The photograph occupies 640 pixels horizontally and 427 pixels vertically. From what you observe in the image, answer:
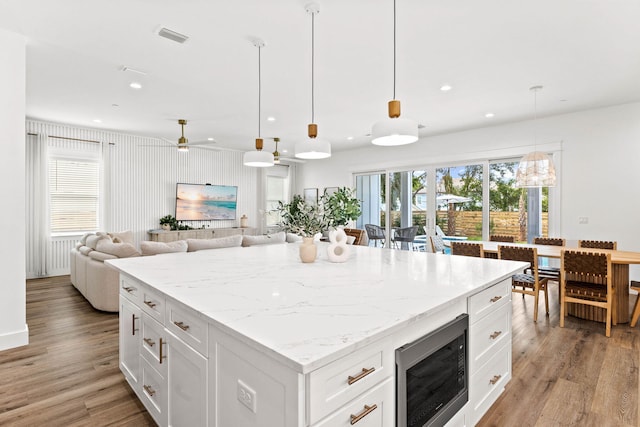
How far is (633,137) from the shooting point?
471 cm

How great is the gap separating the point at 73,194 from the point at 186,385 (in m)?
6.45

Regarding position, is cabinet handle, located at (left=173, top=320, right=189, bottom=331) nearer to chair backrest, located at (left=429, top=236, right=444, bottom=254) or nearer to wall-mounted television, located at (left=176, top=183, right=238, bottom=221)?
chair backrest, located at (left=429, top=236, right=444, bottom=254)

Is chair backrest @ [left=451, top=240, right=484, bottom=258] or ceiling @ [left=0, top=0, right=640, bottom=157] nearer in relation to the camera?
ceiling @ [left=0, top=0, right=640, bottom=157]

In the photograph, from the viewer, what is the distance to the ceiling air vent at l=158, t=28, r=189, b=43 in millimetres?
2811

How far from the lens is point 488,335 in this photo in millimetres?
1930

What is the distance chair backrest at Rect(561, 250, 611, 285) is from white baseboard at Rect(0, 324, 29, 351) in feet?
17.7

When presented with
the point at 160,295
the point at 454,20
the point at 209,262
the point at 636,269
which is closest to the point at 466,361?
the point at 160,295

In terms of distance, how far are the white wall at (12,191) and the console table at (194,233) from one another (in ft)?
12.5

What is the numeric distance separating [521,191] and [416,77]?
11.3 feet

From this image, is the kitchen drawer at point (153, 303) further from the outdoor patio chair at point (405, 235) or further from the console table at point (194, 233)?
the outdoor patio chair at point (405, 235)

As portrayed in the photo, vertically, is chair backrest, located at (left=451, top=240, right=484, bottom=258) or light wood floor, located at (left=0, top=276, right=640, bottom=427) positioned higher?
chair backrest, located at (left=451, top=240, right=484, bottom=258)

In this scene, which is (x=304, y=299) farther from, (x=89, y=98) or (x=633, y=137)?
(x=633, y=137)

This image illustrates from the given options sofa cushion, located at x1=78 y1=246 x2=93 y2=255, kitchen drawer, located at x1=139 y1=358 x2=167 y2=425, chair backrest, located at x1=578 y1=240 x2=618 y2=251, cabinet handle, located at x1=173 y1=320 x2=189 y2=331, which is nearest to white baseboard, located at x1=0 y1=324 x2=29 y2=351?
sofa cushion, located at x1=78 y1=246 x2=93 y2=255

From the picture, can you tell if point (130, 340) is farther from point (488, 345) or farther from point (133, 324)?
point (488, 345)
